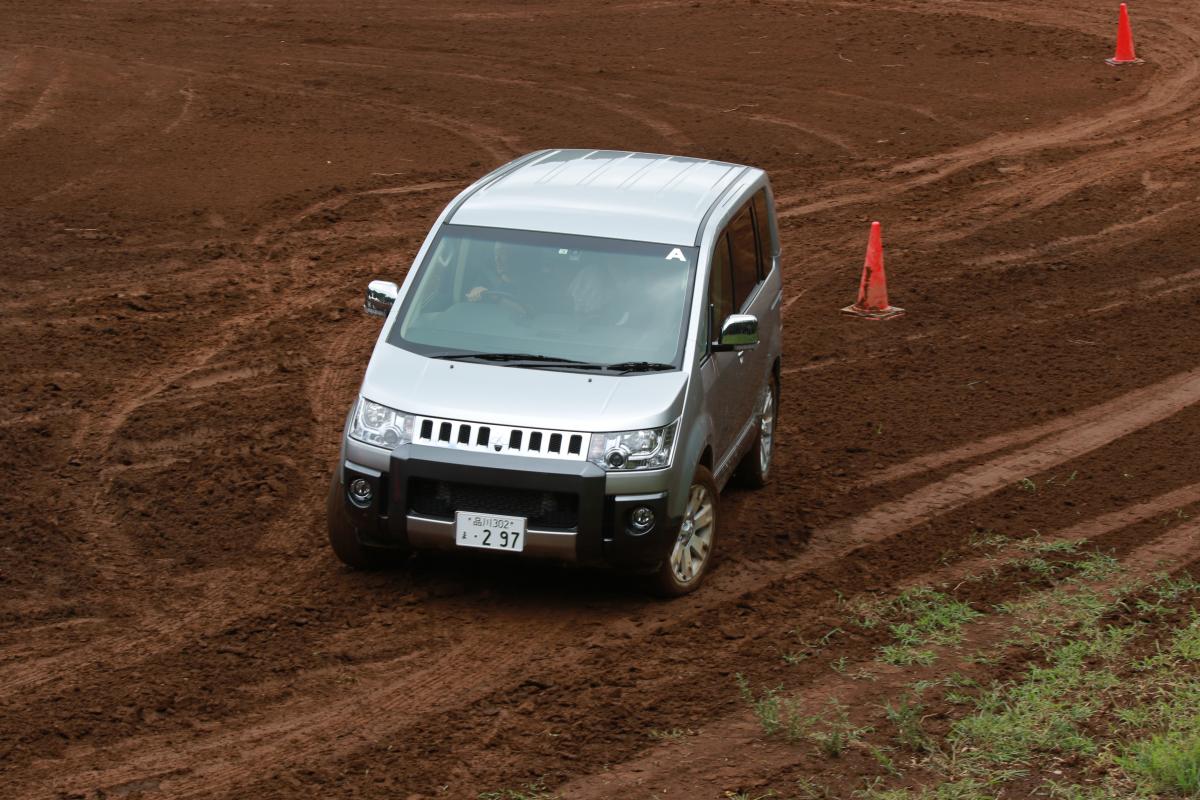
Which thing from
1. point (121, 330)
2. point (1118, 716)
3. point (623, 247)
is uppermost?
point (623, 247)

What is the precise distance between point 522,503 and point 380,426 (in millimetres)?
869

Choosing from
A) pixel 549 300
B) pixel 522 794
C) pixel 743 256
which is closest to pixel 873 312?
pixel 743 256

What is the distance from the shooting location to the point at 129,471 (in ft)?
33.2

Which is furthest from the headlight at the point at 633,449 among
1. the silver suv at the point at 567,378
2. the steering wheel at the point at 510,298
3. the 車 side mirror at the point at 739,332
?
the steering wheel at the point at 510,298

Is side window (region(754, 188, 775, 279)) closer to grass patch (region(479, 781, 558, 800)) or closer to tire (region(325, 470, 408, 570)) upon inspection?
tire (region(325, 470, 408, 570))

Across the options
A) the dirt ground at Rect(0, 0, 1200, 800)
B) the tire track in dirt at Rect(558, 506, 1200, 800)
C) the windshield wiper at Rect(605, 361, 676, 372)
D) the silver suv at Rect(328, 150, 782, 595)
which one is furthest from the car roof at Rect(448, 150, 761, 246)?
the tire track in dirt at Rect(558, 506, 1200, 800)

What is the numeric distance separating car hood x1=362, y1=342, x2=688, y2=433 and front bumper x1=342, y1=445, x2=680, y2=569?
22cm

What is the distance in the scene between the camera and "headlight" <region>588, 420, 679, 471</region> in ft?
25.5

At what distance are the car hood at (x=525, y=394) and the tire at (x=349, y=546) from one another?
60 centimetres

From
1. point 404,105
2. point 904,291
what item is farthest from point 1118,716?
point 404,105

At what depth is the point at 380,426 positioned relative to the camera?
7.98m

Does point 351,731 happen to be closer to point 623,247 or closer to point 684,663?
point 684,663

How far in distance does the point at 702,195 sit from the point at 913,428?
3.02 metres

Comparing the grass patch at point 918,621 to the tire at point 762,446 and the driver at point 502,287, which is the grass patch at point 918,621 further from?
the driver at point 502,287
